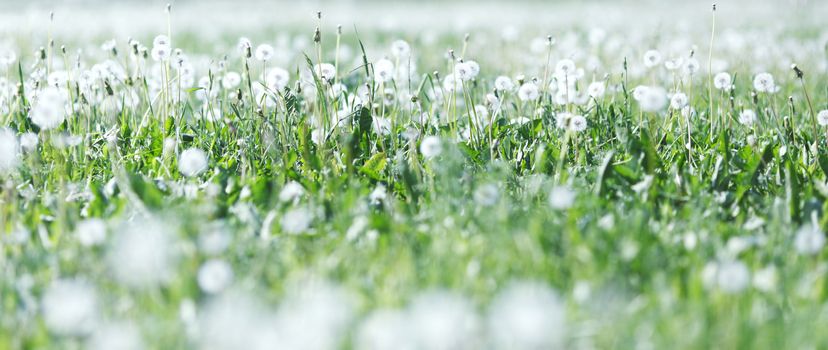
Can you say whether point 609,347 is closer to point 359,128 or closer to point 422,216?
point 422,216

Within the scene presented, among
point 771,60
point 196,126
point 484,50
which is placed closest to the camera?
point 196,126

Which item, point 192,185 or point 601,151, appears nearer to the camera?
point 192,185

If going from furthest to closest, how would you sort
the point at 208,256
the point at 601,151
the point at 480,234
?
the point at 601,151, the point at 480,234, the point at 208,256

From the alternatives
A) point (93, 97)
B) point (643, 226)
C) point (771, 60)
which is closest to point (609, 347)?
point (643, 226)

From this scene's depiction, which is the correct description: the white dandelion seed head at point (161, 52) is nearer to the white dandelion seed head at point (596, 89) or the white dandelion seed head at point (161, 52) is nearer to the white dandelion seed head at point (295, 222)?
the white dandelion seed head at point (295, 222)

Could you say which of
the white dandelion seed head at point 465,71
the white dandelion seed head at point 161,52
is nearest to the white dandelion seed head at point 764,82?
the white dandelion seed head at point 465,71

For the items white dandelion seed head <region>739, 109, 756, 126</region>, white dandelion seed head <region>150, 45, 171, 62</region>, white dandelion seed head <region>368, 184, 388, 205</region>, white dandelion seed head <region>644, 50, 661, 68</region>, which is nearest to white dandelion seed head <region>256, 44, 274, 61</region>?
white dandelion seed head <region>150, 45, 171, 62</region>
